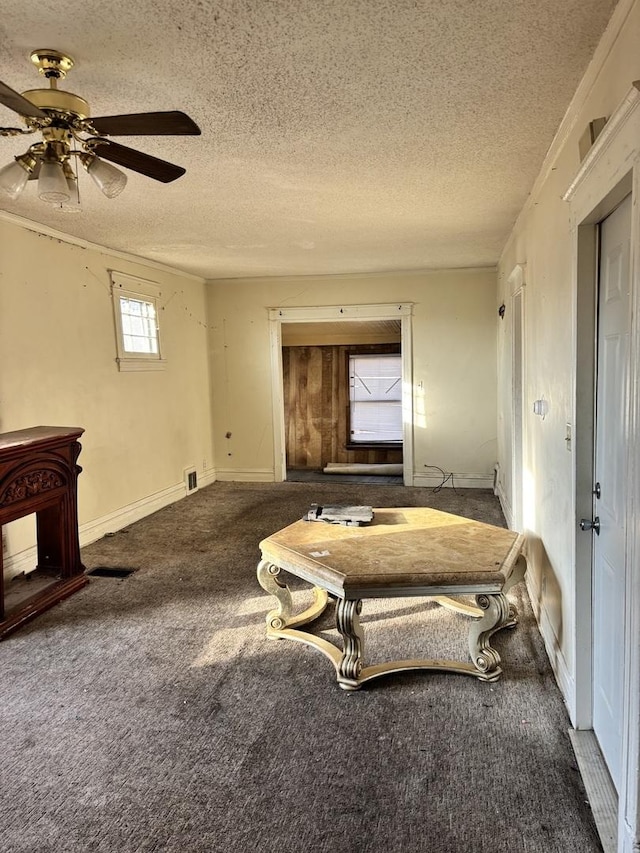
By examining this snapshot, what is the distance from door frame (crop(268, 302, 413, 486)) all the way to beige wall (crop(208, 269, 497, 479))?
6 centimetres

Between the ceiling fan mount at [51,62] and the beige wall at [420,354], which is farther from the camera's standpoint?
the beige wall at [420,354]

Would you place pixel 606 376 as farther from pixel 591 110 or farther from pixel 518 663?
pixel 518 663

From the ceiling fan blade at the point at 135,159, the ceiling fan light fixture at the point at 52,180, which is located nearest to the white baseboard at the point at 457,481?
the ceiling fan blade at the point at 135,159

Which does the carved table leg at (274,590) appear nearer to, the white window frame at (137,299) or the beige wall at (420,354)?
the white window frame at (137,299)

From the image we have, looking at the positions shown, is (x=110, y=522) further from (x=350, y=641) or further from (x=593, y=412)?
(x=593, y=412)

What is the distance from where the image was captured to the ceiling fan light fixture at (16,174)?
184 centimetres

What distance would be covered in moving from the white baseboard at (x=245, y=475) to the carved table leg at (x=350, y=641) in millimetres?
4393

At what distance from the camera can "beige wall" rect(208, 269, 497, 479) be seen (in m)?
6.09

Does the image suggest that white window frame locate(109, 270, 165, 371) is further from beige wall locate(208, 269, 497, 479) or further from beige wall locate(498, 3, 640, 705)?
beige wall locate(498, 3, 640, 705)

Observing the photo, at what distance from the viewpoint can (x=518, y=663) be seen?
2.61 meters

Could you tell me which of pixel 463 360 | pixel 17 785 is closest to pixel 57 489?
pixel 17 785

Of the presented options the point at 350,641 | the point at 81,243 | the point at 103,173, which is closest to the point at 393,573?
the point at 350,641

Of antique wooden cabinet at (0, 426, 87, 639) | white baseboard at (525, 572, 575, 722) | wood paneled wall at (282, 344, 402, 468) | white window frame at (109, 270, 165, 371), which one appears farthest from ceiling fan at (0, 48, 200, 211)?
wood paneled wall at (282, 344, 402, 468)

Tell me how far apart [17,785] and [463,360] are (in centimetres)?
532
